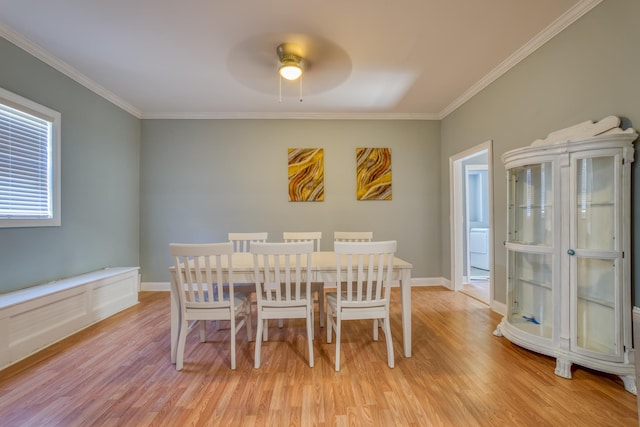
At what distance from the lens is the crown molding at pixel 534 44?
2.10 meters

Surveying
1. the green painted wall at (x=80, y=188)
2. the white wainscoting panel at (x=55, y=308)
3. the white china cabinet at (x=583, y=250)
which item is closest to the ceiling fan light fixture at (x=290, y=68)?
the white china cabinet at (x=583, y=250)

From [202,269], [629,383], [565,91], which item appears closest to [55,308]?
[202,269]

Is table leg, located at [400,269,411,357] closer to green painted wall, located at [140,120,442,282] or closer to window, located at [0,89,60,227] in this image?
green painted wall, located at [140,120,442,282]

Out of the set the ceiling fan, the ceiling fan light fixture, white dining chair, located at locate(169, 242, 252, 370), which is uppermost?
the ceiling fan

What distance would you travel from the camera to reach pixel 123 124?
3.84m

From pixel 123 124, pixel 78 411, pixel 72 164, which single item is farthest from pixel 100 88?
pixel 78 411

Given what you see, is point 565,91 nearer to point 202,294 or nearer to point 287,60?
point 287,60

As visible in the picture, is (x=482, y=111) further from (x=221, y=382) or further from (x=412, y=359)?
(x=221, y=382)

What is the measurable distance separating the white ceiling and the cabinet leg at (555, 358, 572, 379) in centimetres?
258

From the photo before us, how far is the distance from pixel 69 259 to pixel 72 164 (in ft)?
3.38

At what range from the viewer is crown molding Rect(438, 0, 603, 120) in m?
2.10

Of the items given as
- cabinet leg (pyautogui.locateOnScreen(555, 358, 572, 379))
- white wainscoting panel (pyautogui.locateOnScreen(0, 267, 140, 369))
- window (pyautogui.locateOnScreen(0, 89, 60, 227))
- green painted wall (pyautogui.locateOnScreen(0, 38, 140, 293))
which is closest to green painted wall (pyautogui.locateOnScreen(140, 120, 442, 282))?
green painted wall (pyautogui.locateOnScreen(0, 38, 140, 293))

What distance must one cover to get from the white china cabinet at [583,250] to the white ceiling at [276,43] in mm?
1087

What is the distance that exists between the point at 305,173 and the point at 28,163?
302 centimetres
